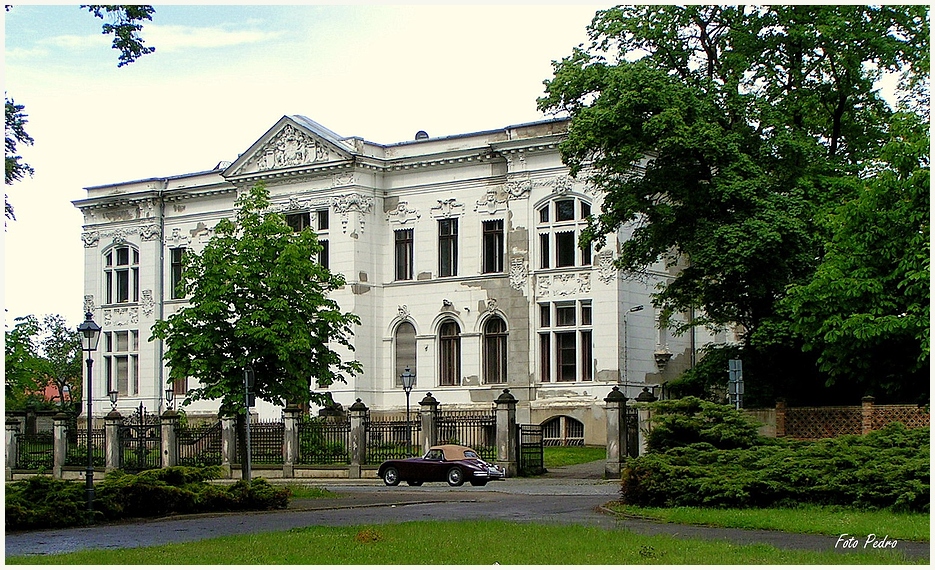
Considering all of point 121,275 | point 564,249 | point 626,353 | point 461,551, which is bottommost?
point 461,551

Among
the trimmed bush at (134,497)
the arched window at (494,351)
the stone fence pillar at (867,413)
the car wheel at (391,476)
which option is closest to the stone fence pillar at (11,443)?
the arched window at (494,351)

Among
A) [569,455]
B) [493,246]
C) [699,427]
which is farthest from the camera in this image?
[493,246]

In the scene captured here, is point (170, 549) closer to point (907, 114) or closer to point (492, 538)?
point (492, 538)

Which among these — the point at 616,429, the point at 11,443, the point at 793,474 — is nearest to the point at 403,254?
the point at 11,443

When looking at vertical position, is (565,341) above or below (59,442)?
above

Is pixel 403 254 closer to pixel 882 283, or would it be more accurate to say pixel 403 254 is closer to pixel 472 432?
pixel 472 432

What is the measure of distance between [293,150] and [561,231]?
12702 millimetres

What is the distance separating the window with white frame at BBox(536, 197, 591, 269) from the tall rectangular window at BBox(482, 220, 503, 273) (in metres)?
2.03

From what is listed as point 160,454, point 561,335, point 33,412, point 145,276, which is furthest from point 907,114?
point 33,412

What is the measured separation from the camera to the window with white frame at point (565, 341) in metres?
52.0

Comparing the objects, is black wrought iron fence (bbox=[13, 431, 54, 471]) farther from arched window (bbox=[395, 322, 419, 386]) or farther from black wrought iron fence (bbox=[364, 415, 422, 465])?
arched window (bbox=[395, 322, 419, 386])

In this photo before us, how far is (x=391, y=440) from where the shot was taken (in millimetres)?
43938

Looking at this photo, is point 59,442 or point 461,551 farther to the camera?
point 59,442

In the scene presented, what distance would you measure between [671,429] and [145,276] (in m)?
42.2
